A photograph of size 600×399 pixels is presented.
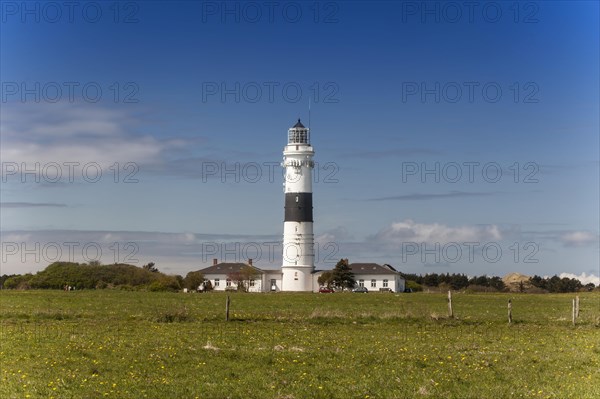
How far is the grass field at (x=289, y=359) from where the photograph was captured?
20562 millimetres

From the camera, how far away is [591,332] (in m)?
36.1

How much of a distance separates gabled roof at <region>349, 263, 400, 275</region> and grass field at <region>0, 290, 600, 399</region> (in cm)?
9821

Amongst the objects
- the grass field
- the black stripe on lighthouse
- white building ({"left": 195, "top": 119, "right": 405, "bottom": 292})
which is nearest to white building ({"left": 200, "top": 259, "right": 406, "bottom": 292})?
white building ({"left": 195, "top": 119, "right": 405, "bottom": 292})

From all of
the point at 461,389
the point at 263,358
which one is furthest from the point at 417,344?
the point at 461,389

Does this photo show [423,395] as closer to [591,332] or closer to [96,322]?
[591,332]

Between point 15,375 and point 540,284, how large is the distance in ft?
391

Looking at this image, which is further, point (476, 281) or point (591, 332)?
point (476, 281)

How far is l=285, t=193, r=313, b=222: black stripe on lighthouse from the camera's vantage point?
109438mm

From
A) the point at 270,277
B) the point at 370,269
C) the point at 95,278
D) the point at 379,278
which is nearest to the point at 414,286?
the point at 379,278

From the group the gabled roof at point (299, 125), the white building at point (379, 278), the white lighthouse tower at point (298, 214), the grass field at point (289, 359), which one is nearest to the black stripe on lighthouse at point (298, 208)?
the white lighthouse tower at point (298, 214)

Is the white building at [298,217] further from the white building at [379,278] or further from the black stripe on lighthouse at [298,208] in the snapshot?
the white building at [379,278]

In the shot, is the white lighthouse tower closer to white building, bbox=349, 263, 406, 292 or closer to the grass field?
white building, bbox=349, 263, 406, 292

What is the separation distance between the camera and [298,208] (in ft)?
360

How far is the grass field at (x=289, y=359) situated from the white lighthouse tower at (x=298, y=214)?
70.4m
